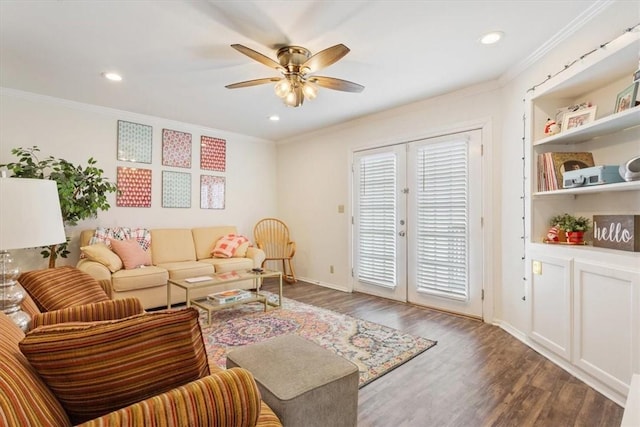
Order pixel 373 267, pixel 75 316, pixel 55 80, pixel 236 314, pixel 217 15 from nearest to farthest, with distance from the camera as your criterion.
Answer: pixel 75 316 → pixel 217 15 → pixel 55 80 → pixel 236 314 → pixel 373 267

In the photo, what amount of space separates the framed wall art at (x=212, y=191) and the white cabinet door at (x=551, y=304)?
433 cm

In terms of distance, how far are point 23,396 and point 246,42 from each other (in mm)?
2468

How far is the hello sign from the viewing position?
1895mm

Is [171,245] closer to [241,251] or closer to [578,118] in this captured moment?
[241,251]

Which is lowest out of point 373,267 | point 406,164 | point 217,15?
point 373,267

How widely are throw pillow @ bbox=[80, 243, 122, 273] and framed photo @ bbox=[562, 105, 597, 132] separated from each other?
4454 mm

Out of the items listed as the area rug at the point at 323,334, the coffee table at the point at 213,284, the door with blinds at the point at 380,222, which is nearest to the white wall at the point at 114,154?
the coffee table at the point at 213,284

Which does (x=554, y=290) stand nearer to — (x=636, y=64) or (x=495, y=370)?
(x=495, y=370)

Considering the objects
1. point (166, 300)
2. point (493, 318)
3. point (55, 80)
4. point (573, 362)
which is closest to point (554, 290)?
point (573, 362)

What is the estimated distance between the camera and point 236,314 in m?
3.50

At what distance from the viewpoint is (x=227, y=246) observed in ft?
15.1

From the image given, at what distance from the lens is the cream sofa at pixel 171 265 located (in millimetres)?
3381

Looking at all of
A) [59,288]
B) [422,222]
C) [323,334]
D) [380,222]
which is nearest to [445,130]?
[422,222]

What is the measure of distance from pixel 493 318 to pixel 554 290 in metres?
0.96
